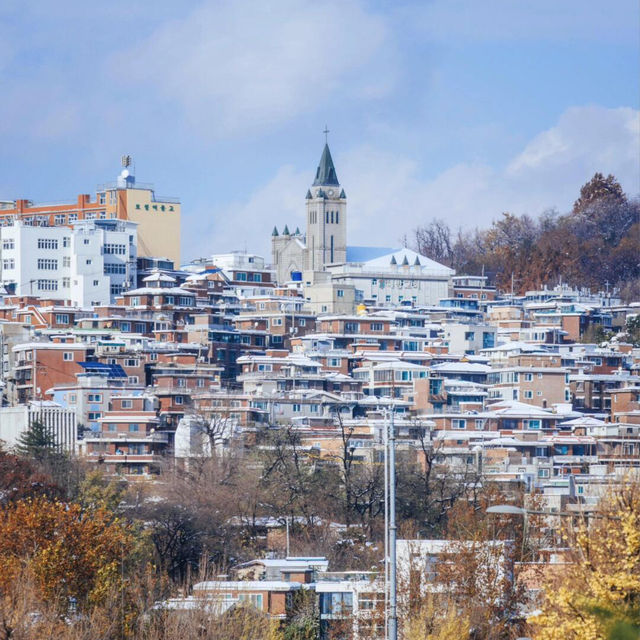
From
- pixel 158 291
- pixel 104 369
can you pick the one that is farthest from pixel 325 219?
pixel 104 369

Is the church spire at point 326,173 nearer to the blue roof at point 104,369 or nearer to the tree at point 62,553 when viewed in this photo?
the blue roof at point 104,369

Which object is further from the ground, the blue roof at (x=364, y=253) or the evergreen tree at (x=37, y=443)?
the blue roof at (x=364, y=253)

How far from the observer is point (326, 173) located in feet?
448

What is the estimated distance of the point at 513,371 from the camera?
81.0m

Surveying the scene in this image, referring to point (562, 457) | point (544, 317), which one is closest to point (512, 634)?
point (562, 457)

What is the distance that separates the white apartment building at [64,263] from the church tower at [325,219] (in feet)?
85.8

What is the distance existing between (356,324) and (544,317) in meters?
12.6

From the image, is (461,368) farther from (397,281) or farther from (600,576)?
(600,576)

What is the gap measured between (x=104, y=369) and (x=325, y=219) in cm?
5670

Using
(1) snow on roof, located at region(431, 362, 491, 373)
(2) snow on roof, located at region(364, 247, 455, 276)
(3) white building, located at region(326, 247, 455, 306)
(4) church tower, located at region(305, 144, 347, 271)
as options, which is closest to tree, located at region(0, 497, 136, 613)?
(1) snow on roof, located at region(431, 362, 491, 373)

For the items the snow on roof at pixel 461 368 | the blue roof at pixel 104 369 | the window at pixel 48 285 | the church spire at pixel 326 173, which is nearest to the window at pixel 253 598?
the blue roof at pixel 104 369

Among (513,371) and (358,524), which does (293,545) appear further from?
(513,371)

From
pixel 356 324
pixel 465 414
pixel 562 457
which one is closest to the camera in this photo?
pixel 562 457

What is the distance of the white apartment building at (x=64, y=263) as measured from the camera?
98688 millimetres
